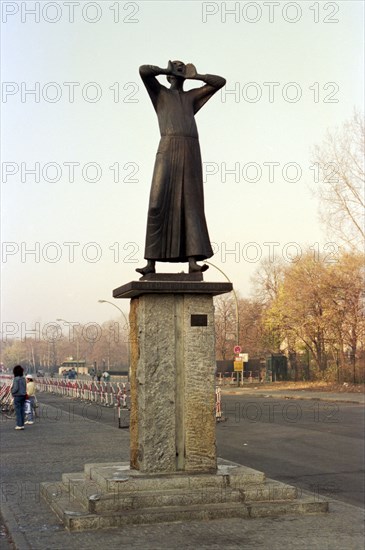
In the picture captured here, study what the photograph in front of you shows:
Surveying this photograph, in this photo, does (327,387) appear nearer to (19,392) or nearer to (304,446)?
(19,392)

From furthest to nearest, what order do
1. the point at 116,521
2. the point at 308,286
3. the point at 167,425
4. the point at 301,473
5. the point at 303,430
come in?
the point at 308,286
the point at 303,430
the point at 301,473
the point at 167,425
the point at 116,521

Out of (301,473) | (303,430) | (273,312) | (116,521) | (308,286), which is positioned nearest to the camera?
(116,521)

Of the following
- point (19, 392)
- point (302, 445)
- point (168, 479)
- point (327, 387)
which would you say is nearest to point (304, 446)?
point (302, 445)

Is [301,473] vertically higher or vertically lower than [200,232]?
lower

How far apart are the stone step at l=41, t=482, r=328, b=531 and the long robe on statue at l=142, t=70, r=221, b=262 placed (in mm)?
2980

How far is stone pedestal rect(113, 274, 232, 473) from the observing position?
8.51 m

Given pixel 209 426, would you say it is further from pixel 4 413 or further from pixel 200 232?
pixel 4 413

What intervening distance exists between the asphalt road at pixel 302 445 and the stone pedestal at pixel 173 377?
8.51 feet

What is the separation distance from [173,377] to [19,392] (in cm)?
1232

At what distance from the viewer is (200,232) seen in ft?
30.6

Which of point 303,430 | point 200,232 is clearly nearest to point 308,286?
point 303,430

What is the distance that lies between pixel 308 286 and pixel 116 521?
43.4 m

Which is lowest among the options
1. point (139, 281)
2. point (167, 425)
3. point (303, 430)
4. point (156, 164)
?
point (303, 430)

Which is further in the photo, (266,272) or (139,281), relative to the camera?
(266,272)
